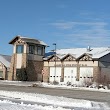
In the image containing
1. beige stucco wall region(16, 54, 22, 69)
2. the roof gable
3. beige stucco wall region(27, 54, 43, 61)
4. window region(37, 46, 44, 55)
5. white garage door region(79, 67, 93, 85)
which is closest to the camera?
white garage door region(79, 67, 93, 85)

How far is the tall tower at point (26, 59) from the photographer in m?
61.5

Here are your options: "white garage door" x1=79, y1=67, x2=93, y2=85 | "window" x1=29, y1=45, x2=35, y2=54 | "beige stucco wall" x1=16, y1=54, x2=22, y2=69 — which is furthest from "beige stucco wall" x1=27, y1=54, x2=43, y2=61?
"white garage door" x1=79, y1=67, x2=93, y2=85

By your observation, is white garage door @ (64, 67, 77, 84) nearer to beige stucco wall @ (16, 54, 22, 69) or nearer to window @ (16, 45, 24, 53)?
beige stucco wall @ (16, 54, 22, 69)

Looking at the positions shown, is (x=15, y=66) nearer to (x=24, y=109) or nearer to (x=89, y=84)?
(x=89, y=84)

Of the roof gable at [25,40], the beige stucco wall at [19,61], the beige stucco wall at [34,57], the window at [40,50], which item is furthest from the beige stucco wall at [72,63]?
the beige stucco wall at [19,61]

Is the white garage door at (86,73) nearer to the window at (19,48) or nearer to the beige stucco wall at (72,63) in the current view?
the beige stucco wall at (72,63)

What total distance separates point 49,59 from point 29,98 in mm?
42396

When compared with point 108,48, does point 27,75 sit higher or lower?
lower

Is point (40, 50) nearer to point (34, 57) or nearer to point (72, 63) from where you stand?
point (34, 57)

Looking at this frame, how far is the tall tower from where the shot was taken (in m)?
61.5

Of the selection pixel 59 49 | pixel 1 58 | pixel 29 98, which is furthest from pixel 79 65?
pixel 29 98

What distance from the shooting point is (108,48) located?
61406 mm

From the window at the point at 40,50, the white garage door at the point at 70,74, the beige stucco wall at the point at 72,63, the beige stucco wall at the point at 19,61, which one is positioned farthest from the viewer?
the window at the point at 40,50

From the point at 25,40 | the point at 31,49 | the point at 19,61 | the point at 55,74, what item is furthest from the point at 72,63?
the point at 19,61
